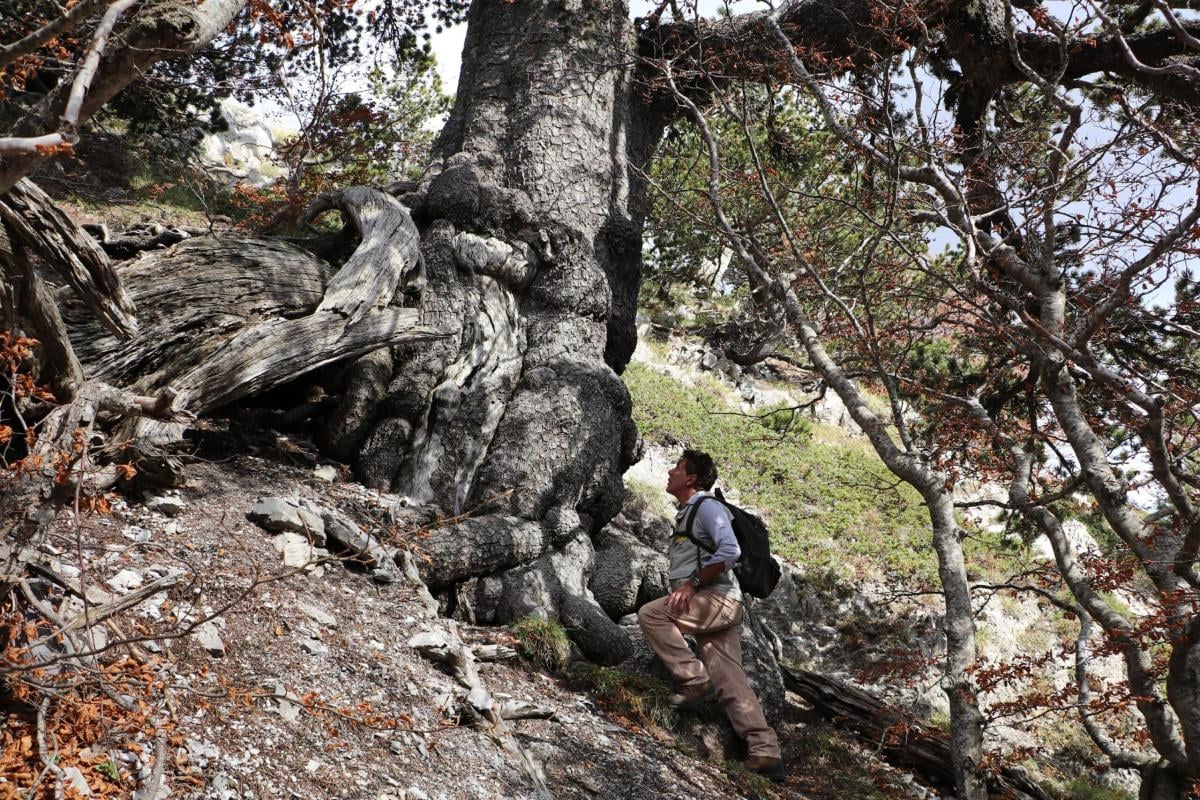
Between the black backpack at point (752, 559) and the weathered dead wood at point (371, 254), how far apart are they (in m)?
2.85

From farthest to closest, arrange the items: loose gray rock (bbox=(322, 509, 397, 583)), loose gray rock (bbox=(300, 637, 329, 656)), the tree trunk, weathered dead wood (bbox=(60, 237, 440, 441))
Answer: the tree trunk, loose gray rock (bbox=(322, 509, 397, 583)), weathered dead wood (bbox=(60, 237, 440, 441)), loose gray rock (bbox=(300, 637, 329, 656))

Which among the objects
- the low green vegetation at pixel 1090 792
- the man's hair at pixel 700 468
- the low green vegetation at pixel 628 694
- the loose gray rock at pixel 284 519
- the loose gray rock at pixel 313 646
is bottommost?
the low green vegetation at pixel 1090 792

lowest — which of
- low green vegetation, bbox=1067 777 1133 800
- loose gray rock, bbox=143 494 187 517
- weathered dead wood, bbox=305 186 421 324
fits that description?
low green vegetation, bbox=1067 777 1133 800

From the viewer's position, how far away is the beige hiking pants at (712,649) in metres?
5.21

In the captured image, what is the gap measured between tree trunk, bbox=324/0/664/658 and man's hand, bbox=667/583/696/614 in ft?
2.18

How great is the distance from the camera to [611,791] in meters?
4.20

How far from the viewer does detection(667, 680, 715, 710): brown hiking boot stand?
5.24 metres

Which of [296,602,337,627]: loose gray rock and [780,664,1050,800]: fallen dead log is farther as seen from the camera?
[780,664,1050,800]: fallen dead log

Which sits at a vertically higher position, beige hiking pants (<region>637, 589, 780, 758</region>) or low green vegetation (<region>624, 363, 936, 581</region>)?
low green vegetation (<region>624, 363, 936, 581</region>)

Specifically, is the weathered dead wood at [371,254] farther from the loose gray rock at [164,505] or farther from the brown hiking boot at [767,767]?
the brown hiking boot at [767,767]

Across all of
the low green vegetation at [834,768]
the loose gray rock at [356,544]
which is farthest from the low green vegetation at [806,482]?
the loose gray rock at [356,544]

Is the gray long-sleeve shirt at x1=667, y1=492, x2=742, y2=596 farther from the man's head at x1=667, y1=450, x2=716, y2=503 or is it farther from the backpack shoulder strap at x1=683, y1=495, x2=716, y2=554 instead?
the man's head at x1=667, y1=450, x2=716, y2=503

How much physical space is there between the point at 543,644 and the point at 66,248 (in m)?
3.50

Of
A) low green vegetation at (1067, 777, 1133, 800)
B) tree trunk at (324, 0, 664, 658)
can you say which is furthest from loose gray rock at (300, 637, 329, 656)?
low green vegetation at (1067, 777, 1133, 800)
